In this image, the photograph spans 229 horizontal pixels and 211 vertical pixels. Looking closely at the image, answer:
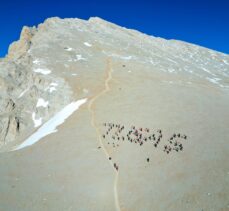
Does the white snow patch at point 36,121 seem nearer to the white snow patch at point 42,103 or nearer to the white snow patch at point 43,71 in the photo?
the white snow patch at point 42,103

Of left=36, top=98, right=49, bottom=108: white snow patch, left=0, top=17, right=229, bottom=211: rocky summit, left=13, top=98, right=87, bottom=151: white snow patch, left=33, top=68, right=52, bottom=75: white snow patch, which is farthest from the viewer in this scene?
left=33, top=68, right=52, bottom=75: white snow patch

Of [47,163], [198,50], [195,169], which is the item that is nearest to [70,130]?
[47,163]

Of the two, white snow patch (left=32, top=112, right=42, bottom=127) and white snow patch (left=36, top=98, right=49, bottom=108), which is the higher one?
white snow patch (left=36, top=98, right=49, bottom=108)

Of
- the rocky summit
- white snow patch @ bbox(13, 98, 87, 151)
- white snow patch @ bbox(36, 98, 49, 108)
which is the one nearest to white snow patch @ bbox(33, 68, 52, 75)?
the rocky summit

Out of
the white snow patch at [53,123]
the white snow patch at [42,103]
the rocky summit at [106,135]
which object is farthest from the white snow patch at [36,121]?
the white snow patch at [53,123]

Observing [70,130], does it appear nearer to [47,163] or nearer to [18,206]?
[47,163]

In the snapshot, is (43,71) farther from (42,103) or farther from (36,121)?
(36,121)

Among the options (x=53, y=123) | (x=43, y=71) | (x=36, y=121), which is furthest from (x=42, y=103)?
(x=53, y=123)

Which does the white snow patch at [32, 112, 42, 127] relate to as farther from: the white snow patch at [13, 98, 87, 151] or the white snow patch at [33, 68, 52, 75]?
the white snow patch at [33, 68, 52, 75]
